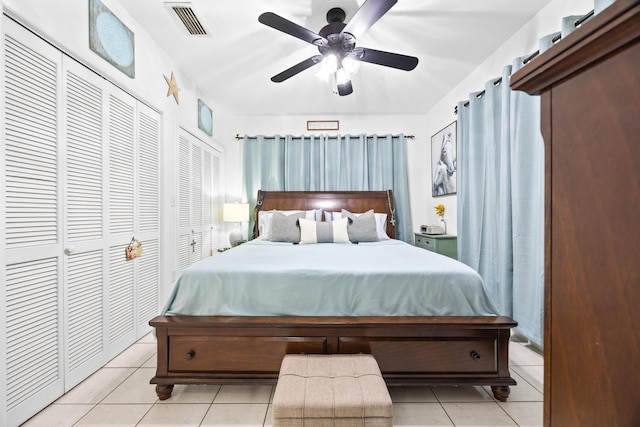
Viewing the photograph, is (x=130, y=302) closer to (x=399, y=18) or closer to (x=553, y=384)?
(x=553, y=384)

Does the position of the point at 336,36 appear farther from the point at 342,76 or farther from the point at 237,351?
the point at 237,351

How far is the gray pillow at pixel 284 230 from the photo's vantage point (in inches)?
128

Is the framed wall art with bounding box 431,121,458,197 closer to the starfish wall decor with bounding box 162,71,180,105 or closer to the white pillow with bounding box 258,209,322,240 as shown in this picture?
the white pillow with bounding box 258,209,322,240

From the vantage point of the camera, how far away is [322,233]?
327cm

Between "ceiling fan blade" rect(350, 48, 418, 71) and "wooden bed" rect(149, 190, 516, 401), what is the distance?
1.78 metres

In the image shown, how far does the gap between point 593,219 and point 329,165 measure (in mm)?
4083

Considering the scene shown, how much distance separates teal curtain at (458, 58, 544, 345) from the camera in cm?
221

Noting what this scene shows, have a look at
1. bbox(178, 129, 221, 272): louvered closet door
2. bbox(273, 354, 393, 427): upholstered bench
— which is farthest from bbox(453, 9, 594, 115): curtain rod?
bbox(178, 129, 221, 272): louvered closet door

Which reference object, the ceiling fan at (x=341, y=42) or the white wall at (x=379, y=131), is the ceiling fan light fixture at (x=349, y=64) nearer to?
the ceiling fan at (x=341, y=42)

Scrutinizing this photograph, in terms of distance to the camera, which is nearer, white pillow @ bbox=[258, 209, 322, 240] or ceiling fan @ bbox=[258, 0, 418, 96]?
ceiling fan @ bbox=[258, 0, 418, 96]

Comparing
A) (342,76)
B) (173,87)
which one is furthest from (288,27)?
(173,87)

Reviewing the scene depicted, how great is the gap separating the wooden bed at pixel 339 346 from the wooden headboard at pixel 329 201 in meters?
2.54

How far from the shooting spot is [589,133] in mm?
389

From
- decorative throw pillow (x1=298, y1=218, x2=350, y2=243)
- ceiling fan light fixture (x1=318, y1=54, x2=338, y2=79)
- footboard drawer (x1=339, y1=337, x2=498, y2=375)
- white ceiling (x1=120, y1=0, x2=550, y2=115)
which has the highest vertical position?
white ceiling (x1=120, y1=0, x2=550, y2=115)
